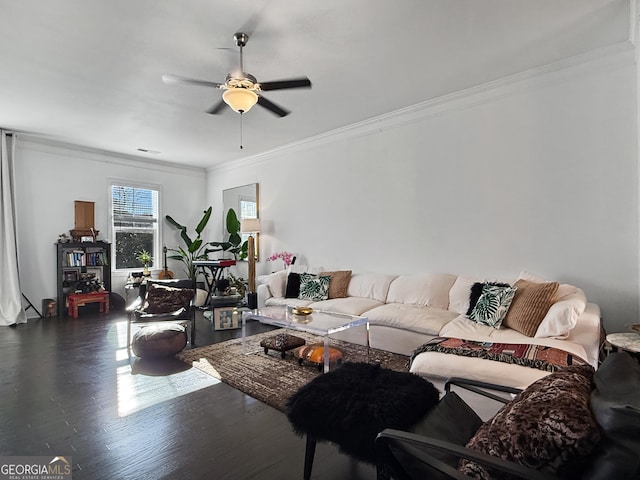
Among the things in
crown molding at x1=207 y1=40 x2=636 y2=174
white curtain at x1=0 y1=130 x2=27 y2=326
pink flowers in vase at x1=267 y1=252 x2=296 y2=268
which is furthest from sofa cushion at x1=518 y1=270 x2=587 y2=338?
white curtain at x1=0 y1=130 x2=27 y2=326

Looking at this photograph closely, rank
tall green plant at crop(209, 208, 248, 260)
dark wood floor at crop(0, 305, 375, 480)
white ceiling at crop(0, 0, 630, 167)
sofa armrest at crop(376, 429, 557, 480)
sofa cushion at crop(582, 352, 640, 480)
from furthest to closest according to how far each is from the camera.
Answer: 1. tall green plant at crop(209, 208, 248, 260)
2. white ceiling at crop(0, 0, 630, 167)
3. dark wood floor at crop(0, 305, 375, 480)
4. sofa armrest at crop(376, 429, 557, 480)
5. sofa cushion at crop(582, 352, 640, 480)

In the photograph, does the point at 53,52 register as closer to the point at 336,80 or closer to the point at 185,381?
the point at 336,80

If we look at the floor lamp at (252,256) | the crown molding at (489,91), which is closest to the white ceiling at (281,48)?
the crown molding at (489,91)

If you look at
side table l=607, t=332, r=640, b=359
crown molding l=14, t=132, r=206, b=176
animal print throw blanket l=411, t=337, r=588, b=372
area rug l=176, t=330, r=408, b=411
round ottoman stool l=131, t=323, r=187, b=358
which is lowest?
area rug l=176, t=330, r=408, b=411

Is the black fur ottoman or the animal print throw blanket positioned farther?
the animal print throw blanket

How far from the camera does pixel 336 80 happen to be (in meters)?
3.50

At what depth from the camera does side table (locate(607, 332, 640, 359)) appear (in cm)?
214

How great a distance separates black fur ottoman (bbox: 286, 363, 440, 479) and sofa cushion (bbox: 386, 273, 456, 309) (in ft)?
7.18

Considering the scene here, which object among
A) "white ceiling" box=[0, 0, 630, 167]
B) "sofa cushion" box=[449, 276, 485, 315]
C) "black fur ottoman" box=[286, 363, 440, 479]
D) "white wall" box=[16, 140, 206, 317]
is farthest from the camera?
"white wall" box=[16, 140, 206, 317]

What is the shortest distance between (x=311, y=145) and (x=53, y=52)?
3.37 m

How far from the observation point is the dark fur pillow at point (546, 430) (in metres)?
0.90

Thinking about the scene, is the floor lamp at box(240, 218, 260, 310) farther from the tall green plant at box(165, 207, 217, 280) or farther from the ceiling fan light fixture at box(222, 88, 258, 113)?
the ceiling fan light fixture at box(222, 88, 258, 113)

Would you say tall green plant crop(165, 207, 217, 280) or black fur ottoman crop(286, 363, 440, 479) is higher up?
tall green plant crop(165, 207, 217, 280)

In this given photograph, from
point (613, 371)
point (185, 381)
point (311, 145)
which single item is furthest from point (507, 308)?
point (311, 145)
